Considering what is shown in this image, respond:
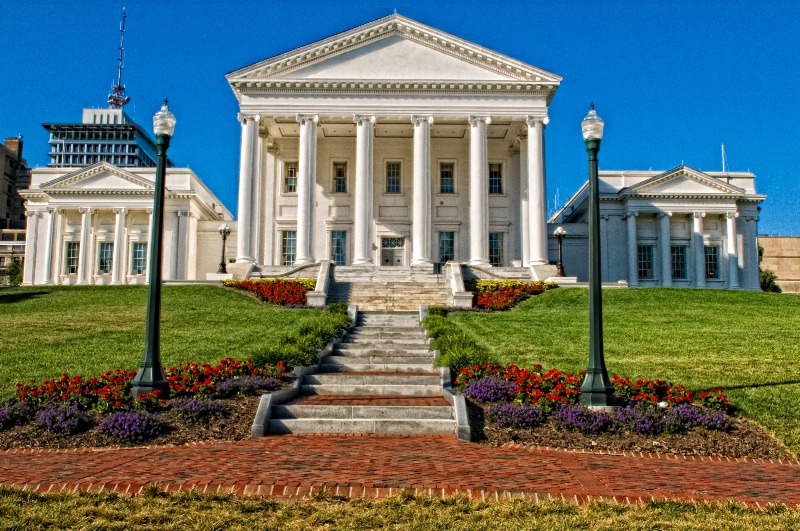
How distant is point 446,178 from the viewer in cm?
4412

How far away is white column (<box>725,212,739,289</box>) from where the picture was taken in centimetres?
4638

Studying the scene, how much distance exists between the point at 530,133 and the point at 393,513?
115ft

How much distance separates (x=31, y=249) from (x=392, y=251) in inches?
1076

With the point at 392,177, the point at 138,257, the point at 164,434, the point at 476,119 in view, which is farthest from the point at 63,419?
the point at 138,257

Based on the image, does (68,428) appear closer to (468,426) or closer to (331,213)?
(468,426)

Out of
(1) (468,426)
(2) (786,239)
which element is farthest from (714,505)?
(2) (786,239)

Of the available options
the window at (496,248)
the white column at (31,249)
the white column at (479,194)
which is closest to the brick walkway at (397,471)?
the white column at (479,194)

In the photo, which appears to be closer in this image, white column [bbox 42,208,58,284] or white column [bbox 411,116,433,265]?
white column [bbox 411,116,433,265]

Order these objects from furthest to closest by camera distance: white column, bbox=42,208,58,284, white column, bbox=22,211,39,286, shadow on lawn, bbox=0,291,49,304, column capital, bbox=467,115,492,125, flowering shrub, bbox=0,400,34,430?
white column, bbox=22,211,39,286
white column, bbox=42,208,58,284
column capital, bbox=467,115,492,125
shadow on lawn, bbox=0,291,49,304
flowering shrub, bbox=0,400,34,430

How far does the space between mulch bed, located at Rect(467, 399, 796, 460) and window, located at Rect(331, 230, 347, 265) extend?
109 ft

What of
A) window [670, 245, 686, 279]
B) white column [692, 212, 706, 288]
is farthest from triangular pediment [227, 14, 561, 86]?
window [670, 245, 686, 279]

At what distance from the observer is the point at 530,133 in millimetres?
38906

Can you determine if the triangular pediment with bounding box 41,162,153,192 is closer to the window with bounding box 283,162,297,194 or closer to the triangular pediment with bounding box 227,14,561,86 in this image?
the window with bounding box 283,162,297,194

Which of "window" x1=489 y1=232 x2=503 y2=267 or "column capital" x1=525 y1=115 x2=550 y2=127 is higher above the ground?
"column capital" x1=525 y1=115 x2=550 y2=127
